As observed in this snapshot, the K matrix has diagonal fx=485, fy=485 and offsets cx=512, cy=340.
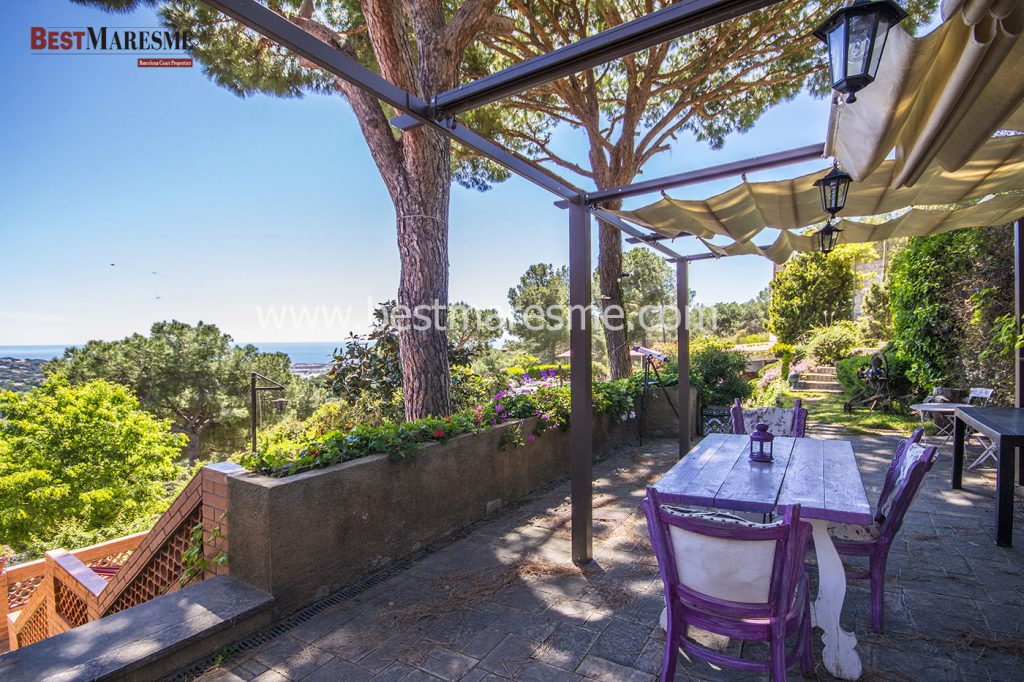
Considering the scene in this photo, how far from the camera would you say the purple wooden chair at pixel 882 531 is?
6.86 feet

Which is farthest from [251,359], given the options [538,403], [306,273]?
[306,273]

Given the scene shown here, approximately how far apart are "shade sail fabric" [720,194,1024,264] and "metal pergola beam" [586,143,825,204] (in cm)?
210

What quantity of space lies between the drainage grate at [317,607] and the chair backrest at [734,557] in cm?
185

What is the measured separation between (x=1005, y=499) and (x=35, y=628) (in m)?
9.54

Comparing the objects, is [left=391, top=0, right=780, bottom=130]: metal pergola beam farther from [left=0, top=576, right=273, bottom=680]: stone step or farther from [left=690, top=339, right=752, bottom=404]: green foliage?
[left=690, top=339, right=752, bottom=404]: green foliage

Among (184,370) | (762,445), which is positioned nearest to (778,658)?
(762,445)

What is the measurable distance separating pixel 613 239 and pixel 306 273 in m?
44.3

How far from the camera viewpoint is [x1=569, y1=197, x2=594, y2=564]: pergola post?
9.60ft

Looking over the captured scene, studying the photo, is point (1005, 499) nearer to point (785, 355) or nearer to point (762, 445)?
point (762, 445)

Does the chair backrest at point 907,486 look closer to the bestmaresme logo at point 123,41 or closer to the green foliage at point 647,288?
the bestmaresme logo at point 123,41

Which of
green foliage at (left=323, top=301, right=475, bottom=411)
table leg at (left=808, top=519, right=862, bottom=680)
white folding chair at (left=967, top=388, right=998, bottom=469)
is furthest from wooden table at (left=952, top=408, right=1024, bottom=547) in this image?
green foliage at (left=323, top=301, right=475, bottom=411)

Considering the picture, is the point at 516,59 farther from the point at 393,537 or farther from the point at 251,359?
the point at 251,359

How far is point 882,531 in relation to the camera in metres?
2.23

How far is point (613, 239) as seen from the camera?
7668 mm
